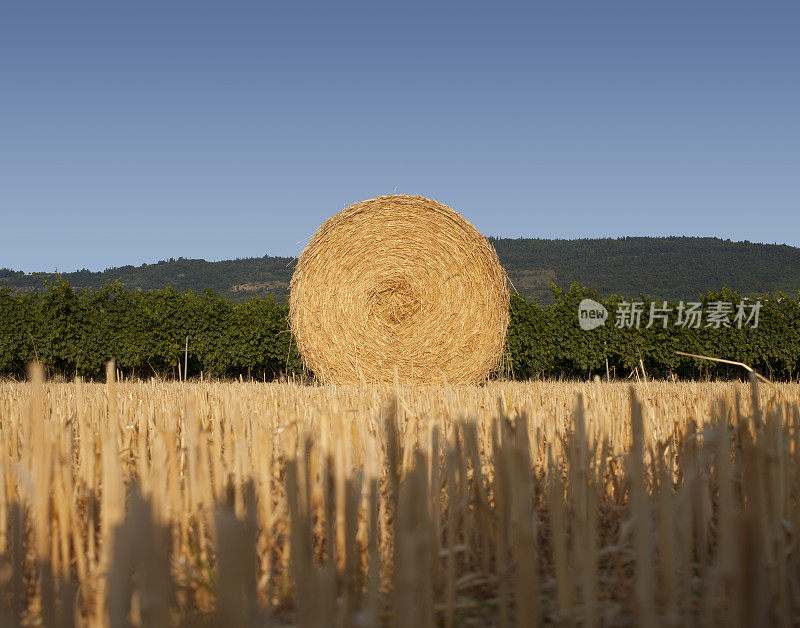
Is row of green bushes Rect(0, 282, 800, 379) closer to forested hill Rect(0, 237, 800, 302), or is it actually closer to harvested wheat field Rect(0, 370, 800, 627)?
harvested wheat field Rect(0, 370, 800, 627)

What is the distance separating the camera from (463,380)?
29.1 ft

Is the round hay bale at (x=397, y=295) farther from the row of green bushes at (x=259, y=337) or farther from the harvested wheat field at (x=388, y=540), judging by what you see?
the row of green bushes at (x=259, y=337)

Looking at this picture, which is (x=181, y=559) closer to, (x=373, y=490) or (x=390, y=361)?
(x=373, y=490)

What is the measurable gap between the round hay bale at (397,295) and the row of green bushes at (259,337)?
6.79 meters

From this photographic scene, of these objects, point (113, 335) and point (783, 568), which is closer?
point (783, 568)

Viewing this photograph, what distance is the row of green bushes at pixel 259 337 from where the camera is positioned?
15883 mm

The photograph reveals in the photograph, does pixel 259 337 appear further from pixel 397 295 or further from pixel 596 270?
pixel 596 270

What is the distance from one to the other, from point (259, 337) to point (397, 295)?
786cm

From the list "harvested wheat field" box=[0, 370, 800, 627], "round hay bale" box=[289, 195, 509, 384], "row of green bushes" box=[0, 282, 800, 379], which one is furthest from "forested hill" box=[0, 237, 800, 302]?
"harvested wheat field" box=[0, 370, 800, 627]

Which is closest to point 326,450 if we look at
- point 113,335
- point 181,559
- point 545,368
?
point 181,559

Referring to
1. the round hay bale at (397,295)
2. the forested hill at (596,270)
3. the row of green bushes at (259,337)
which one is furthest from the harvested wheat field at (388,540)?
the forested hill at (596,270)

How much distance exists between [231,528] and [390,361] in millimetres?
7372

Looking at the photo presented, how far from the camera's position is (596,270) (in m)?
69.6

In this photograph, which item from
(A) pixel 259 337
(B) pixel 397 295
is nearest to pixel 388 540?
(B) pixel 397 295
